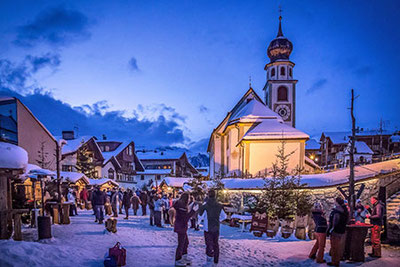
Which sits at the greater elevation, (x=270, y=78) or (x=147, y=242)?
(x=270, y=78)

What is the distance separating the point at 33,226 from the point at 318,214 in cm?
1058

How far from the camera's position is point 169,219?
13.8 meters

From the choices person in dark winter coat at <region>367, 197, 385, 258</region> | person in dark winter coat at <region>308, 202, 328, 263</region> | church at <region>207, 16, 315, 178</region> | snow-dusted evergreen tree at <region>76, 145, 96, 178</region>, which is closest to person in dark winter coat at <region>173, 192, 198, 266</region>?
person in dark winter coat at <region>308, 202, 328, 263</region>

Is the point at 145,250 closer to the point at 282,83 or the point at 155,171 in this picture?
the point at 282,83

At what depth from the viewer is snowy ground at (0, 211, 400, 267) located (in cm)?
606

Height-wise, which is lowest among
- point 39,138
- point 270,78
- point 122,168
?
point 122,168

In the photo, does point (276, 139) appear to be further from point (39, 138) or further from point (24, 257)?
point (39, 138)

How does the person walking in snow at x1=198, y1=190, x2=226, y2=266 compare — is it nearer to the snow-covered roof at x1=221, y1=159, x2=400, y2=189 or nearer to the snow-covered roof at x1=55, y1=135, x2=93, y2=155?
the snow-covered roof at x1=221, y1=159, x2=400, y2=189

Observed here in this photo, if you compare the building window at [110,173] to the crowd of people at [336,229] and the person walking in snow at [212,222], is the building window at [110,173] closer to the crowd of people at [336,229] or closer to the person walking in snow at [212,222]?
the person walking in snow at [212,222]

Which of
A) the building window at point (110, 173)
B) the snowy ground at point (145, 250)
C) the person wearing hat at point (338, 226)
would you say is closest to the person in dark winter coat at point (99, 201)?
the snowy ground at point (145, 250)

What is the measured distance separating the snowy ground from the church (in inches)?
315

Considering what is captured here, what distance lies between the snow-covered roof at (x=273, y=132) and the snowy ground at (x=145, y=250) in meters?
14.1

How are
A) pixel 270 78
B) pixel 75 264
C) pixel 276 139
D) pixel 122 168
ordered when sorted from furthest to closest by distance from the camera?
pixel 122 168
pixel 270 78
pixel 276 139
pixel 75 264

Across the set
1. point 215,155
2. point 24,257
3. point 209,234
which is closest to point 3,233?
point 24,257
